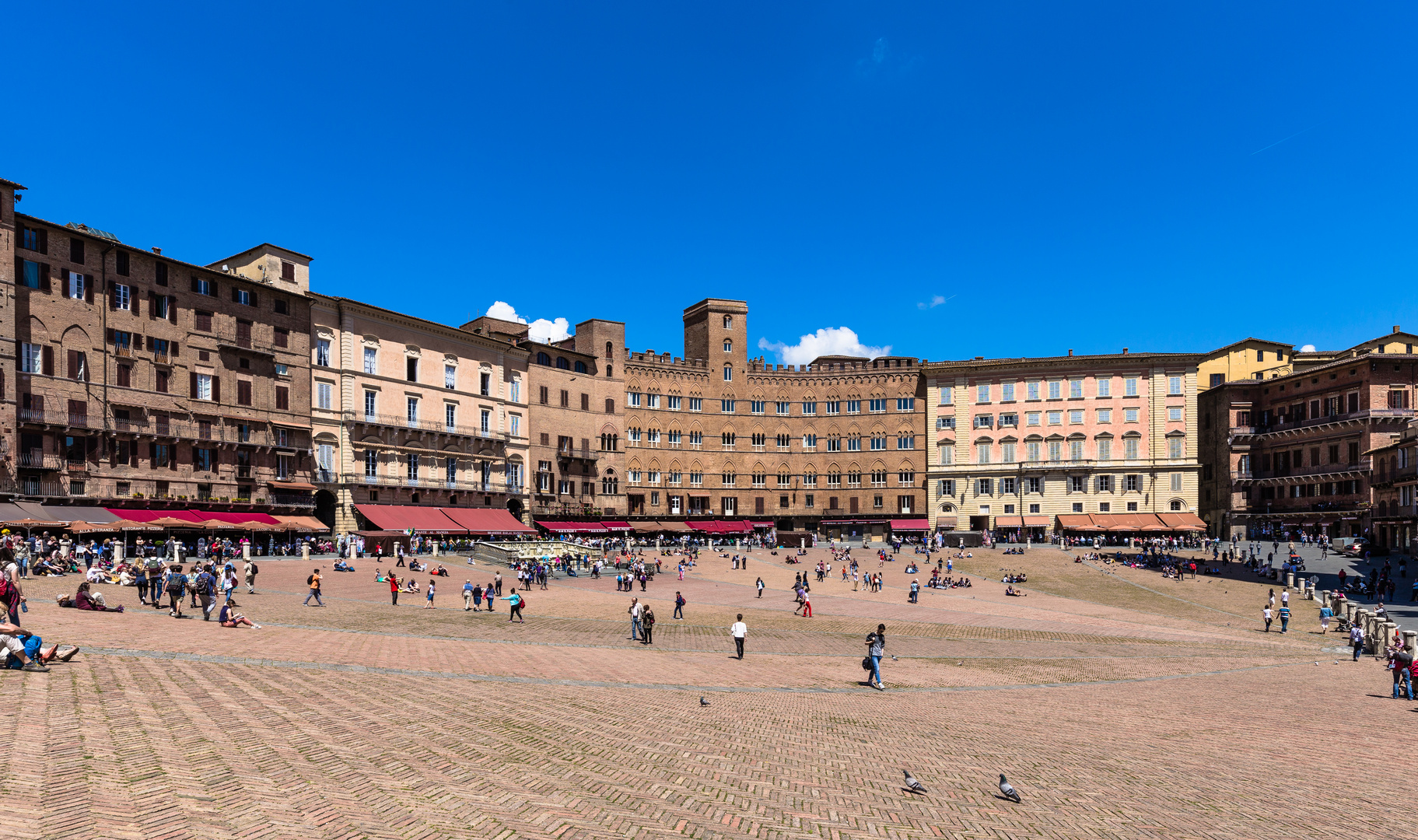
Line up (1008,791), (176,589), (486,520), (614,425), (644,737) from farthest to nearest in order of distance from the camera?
(614,425) < (486,520) < (176,589) < (644,737) < (1008,791)

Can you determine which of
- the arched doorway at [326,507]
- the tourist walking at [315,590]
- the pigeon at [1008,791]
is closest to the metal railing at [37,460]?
the arched doorway at [326,507]

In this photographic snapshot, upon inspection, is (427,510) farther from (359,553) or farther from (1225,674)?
(1225,674)

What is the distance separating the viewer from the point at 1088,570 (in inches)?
2243

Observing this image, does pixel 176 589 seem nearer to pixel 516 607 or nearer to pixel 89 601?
pixel 89 601

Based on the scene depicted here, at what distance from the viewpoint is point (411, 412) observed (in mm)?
69562

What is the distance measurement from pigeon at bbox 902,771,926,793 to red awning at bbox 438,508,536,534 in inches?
2306

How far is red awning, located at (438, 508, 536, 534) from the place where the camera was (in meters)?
67.8

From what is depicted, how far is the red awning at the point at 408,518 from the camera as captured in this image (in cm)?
6291

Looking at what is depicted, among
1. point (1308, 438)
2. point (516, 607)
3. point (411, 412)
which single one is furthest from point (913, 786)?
point (1308, 438)

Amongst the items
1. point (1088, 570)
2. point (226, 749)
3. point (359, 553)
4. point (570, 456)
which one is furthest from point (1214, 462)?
point (226, 749)

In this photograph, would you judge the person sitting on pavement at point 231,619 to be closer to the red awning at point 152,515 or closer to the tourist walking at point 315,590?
the tourist walking at point 315,590

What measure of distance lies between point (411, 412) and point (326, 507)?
32.8 feet

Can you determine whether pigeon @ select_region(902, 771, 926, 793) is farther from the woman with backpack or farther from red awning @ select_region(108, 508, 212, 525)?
red awning @ select_region(108, 508, 212, 525)

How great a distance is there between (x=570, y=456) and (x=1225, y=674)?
6137cm
